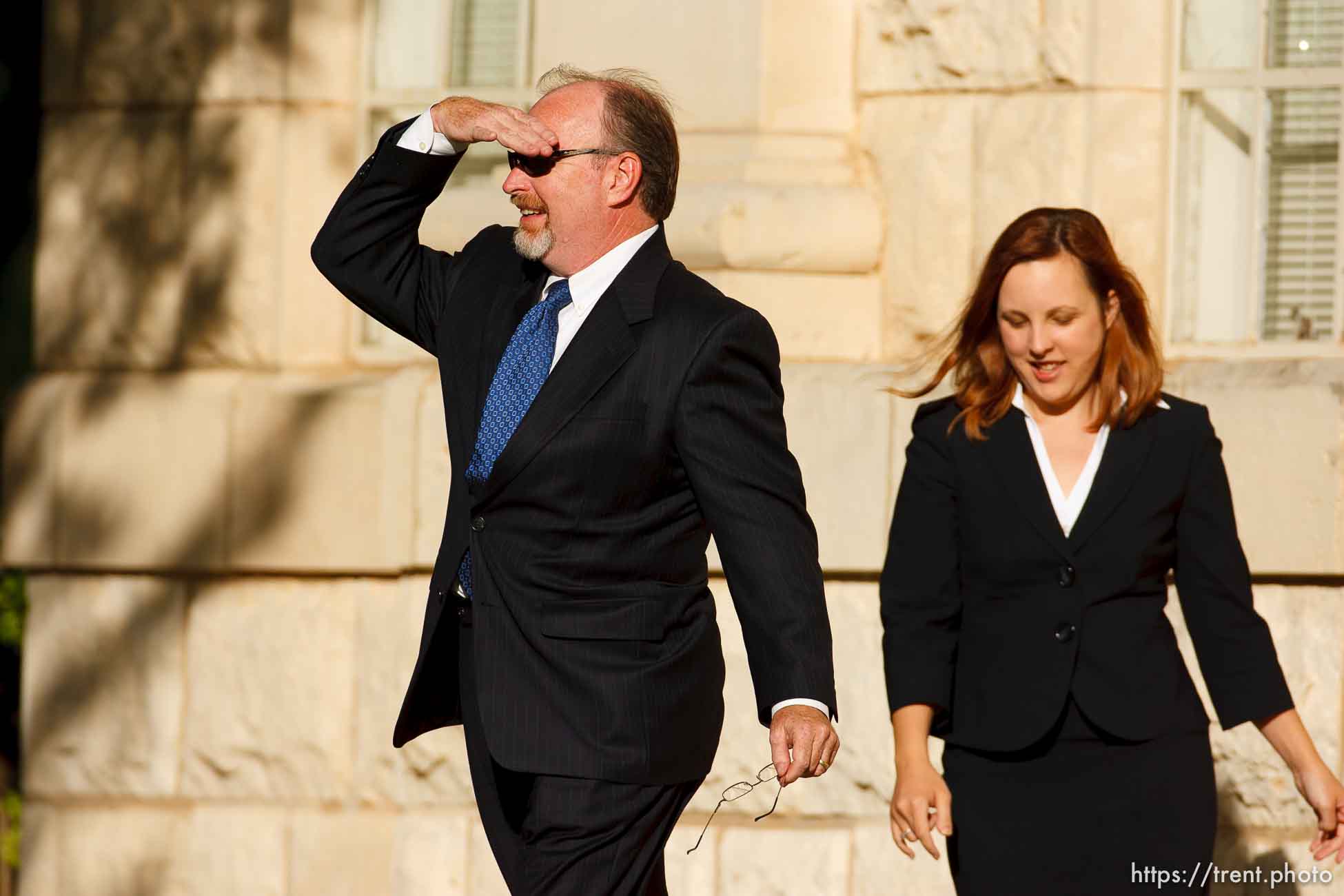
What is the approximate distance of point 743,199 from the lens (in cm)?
562

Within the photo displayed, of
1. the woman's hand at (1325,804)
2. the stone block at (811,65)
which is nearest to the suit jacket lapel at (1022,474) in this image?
the woman's hand at (1325,804)

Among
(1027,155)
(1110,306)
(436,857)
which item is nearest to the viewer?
(1110,306)

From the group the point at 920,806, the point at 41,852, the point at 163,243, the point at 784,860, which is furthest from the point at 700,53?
the point at 41,852

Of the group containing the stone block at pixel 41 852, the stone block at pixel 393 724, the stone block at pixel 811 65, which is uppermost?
the stone block at pixel 811 65

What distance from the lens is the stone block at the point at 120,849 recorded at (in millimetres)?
6043

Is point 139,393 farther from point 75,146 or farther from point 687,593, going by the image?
point 687,593

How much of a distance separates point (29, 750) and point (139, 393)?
1.26 m

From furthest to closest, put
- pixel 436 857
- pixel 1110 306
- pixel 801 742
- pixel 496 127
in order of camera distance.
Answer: pixel 436 857 < pixel 1110 306 < pixel 496 127 < pixel 801 742

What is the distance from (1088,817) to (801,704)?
0.79 m

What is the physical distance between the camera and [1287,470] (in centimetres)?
526

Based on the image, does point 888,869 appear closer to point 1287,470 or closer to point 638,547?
point 1287,470

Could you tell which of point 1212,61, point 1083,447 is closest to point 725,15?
point 1212,61

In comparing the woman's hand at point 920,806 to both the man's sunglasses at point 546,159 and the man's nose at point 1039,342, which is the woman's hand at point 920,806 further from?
the man's sunglasses at point 546,159

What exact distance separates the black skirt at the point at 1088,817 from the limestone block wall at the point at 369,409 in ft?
5.41
